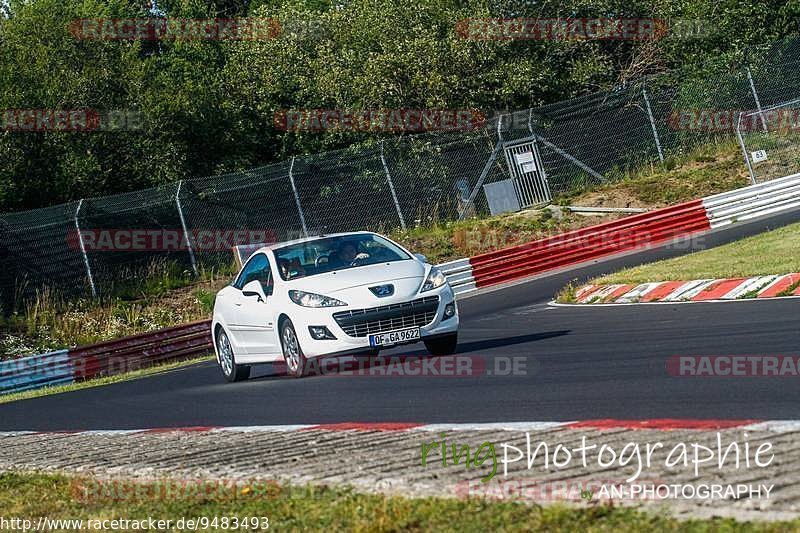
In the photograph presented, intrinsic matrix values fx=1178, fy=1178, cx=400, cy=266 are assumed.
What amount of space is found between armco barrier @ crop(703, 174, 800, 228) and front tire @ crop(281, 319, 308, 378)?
16.9 metres

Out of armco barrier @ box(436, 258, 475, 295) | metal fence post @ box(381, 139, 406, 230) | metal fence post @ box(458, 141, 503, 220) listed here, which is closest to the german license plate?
armco barrier @ box(436, 258, 475, 295)

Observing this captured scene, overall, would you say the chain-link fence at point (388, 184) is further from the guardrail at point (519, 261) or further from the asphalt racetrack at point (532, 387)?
the asphalt racetrack at point (532, 387)

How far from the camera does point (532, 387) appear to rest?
9.31 metres

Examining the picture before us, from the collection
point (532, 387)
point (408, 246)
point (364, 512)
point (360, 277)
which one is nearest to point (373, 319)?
point (360, 277)

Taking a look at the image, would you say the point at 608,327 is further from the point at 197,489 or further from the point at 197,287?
the point at 197,287

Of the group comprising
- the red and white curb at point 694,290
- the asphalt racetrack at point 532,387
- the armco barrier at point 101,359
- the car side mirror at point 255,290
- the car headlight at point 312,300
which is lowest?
the red and white curb at point 694,290

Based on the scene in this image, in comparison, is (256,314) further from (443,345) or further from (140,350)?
(140,350)

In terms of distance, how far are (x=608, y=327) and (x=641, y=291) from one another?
11.5 feet

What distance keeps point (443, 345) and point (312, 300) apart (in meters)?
1.64

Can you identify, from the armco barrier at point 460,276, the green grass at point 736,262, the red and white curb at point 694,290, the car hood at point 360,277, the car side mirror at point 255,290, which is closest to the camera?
the car hood at point 360,277

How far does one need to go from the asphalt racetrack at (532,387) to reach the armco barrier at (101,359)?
177 inches

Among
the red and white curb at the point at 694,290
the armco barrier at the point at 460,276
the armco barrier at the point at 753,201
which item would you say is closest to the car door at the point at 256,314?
the red and white curb at the point at 694,290

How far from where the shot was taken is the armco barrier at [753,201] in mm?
27375

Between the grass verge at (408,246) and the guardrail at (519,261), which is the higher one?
the grass verge at (408,246)
